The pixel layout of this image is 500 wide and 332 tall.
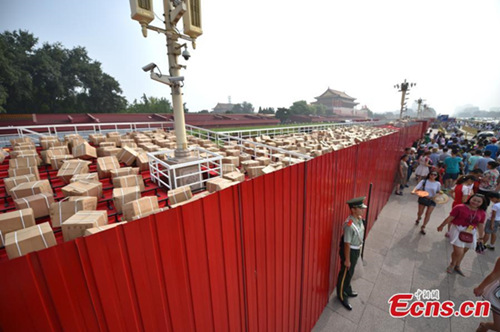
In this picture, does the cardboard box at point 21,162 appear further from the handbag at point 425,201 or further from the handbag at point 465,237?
the handbag at point 425,201

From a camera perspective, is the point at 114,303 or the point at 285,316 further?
the point at 285,316

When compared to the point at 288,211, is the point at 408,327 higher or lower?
lower

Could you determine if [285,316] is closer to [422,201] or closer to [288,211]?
[288,211]

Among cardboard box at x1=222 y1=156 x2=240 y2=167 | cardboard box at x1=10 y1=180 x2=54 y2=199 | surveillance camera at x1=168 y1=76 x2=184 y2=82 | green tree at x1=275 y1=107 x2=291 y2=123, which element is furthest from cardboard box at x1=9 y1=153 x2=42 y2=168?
green tree at x1=275 y1=107 x2=291 y2=123

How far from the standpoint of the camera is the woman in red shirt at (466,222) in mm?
3951

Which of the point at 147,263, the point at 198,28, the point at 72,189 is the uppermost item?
→ the point at 198,28

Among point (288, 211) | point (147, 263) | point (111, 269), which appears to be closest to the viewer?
point (111, 269)

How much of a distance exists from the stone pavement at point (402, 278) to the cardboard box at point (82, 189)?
4.58 metres

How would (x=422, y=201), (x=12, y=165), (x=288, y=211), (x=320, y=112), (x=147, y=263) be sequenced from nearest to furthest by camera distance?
(x=147, y=263), (x=288, y=211), (x=12, y=165), (x=422, y=201), (x=320, y=112)

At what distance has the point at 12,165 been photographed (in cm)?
452

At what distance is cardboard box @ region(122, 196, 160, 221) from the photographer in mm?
2943

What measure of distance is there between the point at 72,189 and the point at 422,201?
8493mm

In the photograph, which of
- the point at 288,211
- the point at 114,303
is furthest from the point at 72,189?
the point at 288,211

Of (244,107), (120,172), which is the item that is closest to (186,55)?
(120,172)
